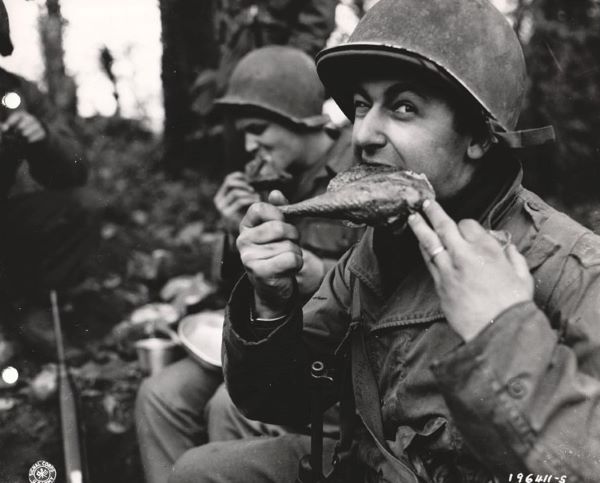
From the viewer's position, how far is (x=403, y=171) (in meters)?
2.15

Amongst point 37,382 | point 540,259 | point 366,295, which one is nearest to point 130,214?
point 37,382

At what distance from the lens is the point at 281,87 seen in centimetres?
444

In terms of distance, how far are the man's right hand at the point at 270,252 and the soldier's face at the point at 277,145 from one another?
6.89 ft

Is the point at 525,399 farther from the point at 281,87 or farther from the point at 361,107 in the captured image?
the point at 281,87

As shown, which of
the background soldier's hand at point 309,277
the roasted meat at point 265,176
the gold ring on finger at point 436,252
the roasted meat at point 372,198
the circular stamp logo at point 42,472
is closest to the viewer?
the gold ring on finger at point 436,252

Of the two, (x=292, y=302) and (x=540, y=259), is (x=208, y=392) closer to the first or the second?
(x=292, y=302)

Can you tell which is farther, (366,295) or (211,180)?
(211,180)

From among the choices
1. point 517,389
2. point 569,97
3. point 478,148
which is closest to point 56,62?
point 569,97

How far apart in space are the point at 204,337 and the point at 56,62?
5857mm

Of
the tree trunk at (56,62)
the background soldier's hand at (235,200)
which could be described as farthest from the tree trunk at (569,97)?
the tree trunk at (56,62)

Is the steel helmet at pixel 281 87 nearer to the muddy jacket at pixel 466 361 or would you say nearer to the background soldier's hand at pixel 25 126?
the background soldier's hand at pixel 25 126

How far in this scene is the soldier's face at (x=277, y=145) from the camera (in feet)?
14.2

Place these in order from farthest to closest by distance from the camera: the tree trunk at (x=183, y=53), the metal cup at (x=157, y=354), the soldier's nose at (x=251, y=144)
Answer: the tree trunk at (x=183, y=53), the metal cup at (x=157, y=354), the soldier's nose at (x=251, y=144)

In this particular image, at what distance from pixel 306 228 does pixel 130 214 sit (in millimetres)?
5417
